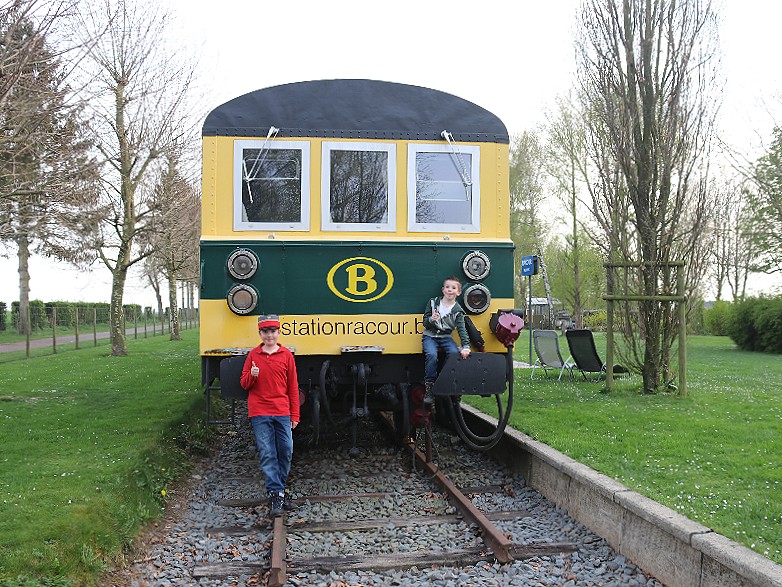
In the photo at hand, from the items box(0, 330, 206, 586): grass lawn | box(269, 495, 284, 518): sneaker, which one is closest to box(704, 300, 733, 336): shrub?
box(0, 330, 206, 586): grass lawn

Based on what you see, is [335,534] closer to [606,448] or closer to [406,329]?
[406,329]

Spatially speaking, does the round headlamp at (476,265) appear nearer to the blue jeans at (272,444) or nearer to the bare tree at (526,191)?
the blue jeans at (272,444)

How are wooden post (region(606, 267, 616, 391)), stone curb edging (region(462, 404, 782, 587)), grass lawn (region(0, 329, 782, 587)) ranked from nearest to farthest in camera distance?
stone curb edging (region(462, 404, 782, 587)) < grass lawn (region(0, 329, 782, 587)) < wooden post (region(606, 267, 616, 391))

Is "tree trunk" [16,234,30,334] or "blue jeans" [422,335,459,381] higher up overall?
"tree trunk" [16,234,30,334]

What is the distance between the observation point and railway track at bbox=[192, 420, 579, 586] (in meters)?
4.63

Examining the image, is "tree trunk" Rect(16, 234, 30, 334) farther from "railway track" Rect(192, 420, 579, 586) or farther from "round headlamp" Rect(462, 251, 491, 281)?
"round headlamp" Rect(462, 251, 491, 281)

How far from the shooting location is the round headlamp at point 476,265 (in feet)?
20.2

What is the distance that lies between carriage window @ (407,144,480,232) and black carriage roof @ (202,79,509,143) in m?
0.15

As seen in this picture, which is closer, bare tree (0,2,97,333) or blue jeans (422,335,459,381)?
blue jeans (422,335,459,381)

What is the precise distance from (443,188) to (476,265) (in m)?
0.76

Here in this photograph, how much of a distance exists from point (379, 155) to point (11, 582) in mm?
4201

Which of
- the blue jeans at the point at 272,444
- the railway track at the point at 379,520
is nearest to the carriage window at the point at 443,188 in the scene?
the blue jeans at the point at 272,444

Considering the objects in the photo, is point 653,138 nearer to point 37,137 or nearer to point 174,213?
point 37,137

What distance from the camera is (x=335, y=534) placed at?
5211 mm
